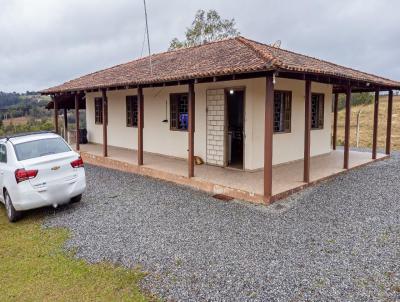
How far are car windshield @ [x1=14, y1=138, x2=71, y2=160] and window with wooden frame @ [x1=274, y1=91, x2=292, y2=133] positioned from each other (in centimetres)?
665

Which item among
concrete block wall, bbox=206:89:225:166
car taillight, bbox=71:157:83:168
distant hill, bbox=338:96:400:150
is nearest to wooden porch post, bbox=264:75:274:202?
concrete block wall, bbox=206:89:225:166

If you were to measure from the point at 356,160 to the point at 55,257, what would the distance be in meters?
11.2

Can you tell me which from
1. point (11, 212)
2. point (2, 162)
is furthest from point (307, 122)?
point (2, 162)

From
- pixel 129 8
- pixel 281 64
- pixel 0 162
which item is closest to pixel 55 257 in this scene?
pixel 0 162

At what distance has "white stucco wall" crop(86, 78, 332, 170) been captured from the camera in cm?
971

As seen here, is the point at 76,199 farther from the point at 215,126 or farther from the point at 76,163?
the point at 215,126

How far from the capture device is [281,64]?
6.68 m

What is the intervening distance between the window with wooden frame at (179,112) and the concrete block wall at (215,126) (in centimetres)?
130

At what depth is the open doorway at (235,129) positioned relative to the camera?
34.9 ft

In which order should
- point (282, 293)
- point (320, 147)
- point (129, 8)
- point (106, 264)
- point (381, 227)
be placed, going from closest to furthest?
1. point (282, 293)
2. point (106, 264)
3. point (381, 227)
4. point (129, 8)
5. point (320, 147)

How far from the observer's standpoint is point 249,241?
17.9 feet

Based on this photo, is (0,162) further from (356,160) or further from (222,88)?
(356,160)

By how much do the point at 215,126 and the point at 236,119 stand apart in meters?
2.50

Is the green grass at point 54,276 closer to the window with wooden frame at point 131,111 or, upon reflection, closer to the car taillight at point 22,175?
the car taillight at point 22,175
